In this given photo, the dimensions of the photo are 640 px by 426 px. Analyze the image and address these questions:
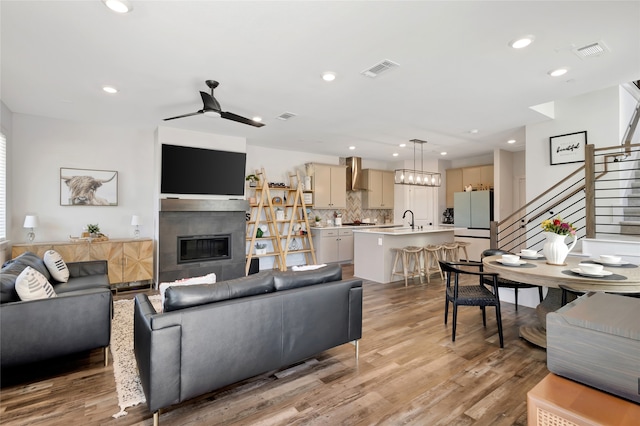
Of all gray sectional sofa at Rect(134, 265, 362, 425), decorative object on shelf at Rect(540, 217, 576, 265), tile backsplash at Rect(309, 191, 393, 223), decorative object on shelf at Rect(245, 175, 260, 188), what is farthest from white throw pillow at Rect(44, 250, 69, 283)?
decorative object on shelf at Rect(540, 217, 576, 265)

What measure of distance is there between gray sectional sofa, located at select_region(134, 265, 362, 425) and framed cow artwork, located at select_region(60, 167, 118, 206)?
12.6 feet

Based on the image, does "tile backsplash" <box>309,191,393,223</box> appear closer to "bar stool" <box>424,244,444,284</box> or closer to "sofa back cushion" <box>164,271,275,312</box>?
"bar stool" <box>424,244,444,284</box>

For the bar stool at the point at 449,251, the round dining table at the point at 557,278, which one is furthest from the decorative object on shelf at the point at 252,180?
the round dining table at the point at 557,278

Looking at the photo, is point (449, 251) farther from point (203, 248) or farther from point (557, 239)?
point (203, 248)

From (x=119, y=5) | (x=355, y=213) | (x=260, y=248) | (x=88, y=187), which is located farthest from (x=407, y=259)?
(x=88, y=187)

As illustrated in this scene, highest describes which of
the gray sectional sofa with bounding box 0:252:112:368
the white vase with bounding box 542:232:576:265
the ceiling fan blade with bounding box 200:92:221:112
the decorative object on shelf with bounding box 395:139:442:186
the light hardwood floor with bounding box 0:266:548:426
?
the ceiling fan blade with bounding box 200:92:221:112

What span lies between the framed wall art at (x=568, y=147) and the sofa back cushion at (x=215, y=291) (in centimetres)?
476

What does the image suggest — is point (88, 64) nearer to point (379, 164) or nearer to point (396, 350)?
point (396, 350)

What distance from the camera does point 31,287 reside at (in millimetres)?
2389

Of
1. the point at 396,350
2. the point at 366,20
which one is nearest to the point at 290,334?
the point at 396,350

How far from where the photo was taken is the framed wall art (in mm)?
4548

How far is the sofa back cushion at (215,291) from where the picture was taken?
202cm

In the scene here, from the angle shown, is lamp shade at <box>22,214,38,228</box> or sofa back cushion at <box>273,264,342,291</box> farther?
lamp shade at <box>22,214,38,228</box>

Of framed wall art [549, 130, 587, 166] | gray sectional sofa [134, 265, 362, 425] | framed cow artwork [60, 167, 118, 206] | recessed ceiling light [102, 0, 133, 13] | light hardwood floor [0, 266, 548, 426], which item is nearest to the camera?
gray sectional sofa [134, 265, 362, 425]
